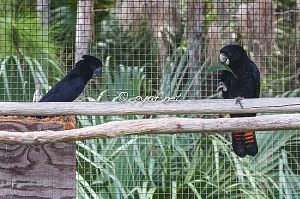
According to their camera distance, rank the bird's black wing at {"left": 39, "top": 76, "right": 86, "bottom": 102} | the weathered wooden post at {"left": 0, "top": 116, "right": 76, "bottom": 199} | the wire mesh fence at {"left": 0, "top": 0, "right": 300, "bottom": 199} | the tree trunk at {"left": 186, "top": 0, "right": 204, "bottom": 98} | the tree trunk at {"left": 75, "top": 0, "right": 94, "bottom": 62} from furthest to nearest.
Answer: the tree trunk at {"left": 75, "top": 0, "right": 94, "bottom": 62}, the tree trunk at {"left": 186, "top": 0, "right": 204, "bottom": 98}, the wire mesh fence at {"left": 0, "top": 0, "right": 300, "bottom": 199}, the bird's black wing at {"left": 39, "top": 76, "right": 86, "bottom": 102}, the weathered wooden post at {"left": 0, "top": 116, "right": 76, "bottom": 199}

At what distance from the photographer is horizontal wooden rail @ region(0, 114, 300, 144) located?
2889 mm

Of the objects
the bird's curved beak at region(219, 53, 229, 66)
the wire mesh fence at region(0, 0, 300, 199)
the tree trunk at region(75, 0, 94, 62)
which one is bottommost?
the wire mesh fence at region(0, 0, 300, 199)

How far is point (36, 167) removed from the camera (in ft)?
10.1

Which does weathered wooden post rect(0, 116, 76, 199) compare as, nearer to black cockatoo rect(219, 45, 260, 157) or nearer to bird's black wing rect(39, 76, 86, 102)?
bird's black wing rect(39, 76, 86, 102)

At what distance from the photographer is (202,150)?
5145mm

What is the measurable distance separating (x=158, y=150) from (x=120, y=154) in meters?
0.29

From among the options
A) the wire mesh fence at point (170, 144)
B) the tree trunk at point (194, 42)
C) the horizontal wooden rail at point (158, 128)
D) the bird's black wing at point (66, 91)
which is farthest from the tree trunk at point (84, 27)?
the horizontal wooden rail at point (158, 128)

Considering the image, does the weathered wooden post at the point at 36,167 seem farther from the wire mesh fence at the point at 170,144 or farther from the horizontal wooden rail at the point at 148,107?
the wire mesh fence at the point at 170,144

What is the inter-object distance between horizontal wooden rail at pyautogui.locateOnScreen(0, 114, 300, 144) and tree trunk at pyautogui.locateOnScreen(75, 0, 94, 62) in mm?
2564

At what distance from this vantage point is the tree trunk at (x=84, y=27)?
18.2 feet

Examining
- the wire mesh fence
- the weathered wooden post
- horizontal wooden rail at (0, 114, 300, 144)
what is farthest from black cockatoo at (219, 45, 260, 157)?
the weathered wooden post

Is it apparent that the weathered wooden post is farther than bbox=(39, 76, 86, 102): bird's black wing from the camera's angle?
No

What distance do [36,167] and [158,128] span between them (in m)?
0.59

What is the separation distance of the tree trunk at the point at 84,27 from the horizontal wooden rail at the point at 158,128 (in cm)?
256
